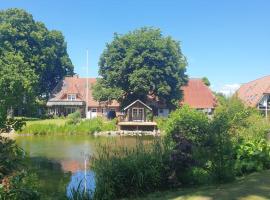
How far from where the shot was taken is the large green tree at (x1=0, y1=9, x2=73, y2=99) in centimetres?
5734

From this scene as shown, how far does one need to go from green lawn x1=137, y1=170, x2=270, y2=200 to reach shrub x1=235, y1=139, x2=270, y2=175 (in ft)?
4.26

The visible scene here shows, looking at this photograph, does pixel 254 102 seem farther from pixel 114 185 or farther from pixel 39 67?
pixel 114 185

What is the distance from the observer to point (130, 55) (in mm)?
50156

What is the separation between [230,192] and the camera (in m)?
8.77

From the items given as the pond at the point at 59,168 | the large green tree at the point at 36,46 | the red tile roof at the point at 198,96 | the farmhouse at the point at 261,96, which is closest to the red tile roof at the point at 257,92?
the farmhouse at the point at 261,96

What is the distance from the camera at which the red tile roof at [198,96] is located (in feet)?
200

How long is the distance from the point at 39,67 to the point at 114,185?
52.5m

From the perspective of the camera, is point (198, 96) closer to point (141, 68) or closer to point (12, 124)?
point (141, 68)

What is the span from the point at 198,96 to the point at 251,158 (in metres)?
51.1

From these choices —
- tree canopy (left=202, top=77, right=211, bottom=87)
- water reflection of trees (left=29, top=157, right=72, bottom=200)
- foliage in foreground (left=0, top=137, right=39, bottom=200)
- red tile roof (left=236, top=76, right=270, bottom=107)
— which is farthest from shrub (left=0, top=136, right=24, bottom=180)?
tree canopy (left=202, top=77, right=211, bottom=87)

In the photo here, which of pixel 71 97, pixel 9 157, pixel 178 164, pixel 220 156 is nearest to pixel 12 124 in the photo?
pixel 9 157

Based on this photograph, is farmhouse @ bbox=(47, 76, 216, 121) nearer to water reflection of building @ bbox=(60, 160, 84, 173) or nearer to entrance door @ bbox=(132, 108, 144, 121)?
entrance door @ bbox=(132, 108, 144, 121)

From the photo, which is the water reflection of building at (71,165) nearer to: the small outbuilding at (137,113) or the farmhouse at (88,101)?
the small outbuilding at (137,113)

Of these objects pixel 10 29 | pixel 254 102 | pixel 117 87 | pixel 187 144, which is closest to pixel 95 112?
pixel 117 87
